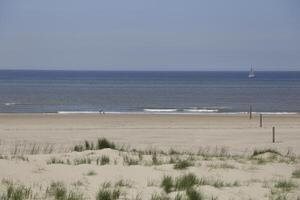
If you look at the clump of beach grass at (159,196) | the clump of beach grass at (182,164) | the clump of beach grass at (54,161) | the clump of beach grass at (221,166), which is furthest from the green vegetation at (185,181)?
the clump of beach grass at (54,161)

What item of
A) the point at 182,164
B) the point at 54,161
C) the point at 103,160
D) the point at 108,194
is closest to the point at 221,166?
the point at 182,164

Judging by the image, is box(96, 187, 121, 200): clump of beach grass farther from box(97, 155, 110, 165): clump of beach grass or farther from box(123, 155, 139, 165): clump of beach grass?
box(123, 155, 139, 165): clump of beach grass

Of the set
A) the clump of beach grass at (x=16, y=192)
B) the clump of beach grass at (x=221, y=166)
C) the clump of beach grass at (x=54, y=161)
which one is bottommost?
the clump of beach grass at (x=221, y=166)

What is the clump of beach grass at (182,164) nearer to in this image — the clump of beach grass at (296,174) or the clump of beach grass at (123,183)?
the clump of beach grass at (123,183)

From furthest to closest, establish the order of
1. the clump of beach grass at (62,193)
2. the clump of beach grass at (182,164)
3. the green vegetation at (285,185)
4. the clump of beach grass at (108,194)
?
the clump of beach grass at (182,164) → the green vegetation at (285,185) → the clump of beach grass at (108,194) → the clump of beach grass at (62,193)

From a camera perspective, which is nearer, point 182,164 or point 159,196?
point 159,196

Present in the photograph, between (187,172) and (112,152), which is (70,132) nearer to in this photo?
(112,152)

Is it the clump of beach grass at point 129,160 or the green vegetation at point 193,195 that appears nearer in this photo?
the green vegetation at point 193,195

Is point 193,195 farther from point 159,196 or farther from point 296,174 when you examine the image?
point 296,174

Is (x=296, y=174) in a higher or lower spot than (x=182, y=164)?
lower

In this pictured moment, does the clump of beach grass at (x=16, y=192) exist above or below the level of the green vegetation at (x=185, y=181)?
above

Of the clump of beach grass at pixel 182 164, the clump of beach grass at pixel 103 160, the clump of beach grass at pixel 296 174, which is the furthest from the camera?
the clump of beach grass at pixel 103 160

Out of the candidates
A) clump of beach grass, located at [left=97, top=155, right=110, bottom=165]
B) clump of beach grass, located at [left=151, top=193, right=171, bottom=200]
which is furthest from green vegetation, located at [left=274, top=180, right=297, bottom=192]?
clump of beach grass, located at [left=97, top=155, right=110, bottom=165]

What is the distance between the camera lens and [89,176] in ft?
32.8
